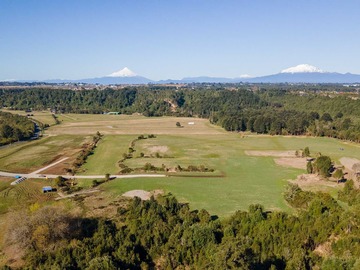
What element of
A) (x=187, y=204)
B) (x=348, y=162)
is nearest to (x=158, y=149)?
(x=187, y=204)

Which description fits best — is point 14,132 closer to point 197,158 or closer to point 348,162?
point 197,158

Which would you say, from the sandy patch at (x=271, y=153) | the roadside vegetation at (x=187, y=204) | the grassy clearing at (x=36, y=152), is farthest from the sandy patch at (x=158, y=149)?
the sandy patch at (x=271, y=153)

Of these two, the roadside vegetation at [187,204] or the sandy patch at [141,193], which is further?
the sandy patch at [141,193]

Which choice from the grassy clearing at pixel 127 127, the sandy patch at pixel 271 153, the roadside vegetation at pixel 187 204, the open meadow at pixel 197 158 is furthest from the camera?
the grassy clearing at pixel 127 127

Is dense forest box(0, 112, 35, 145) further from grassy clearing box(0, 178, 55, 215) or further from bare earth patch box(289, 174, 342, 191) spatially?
bare earth patch box(289, 174, 342, 191)

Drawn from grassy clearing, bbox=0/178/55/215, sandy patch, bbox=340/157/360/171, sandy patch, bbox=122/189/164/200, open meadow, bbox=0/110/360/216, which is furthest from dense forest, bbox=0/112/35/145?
sandy patch, bbox=340/157/360/171

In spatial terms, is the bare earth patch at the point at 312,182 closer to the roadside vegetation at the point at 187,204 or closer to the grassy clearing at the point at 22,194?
the roadside vegetation at the point at 187,204
